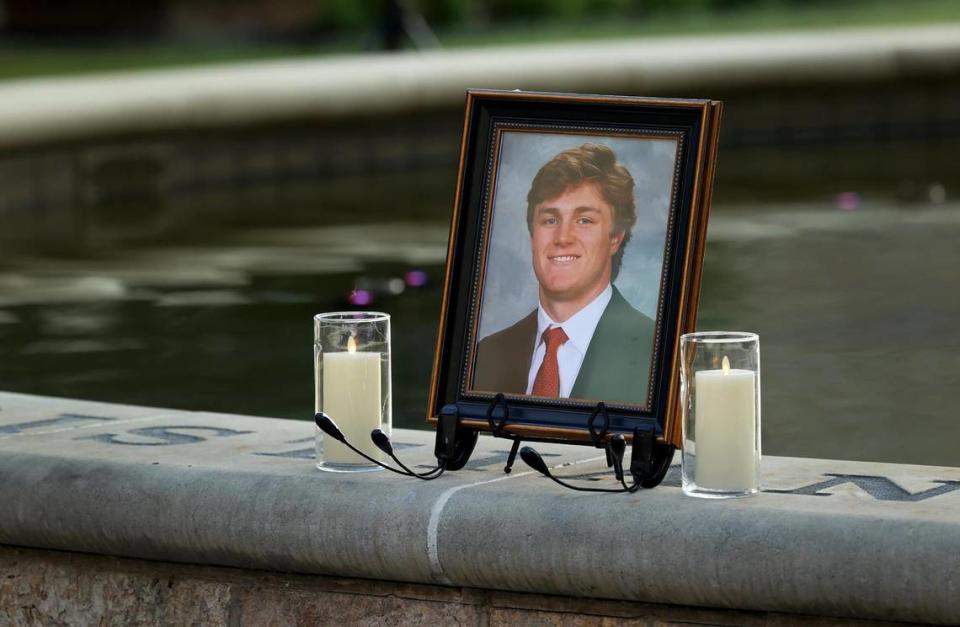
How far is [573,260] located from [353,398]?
42 centimetres

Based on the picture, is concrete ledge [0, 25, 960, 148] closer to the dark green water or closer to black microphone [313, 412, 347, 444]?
the dark green water

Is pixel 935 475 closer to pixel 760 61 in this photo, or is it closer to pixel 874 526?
pixel 874 526

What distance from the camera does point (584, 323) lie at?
3.15 m

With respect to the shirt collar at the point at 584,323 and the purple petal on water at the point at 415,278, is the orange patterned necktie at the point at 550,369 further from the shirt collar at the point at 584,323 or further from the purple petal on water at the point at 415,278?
the purple petal on water at the point at 415,278

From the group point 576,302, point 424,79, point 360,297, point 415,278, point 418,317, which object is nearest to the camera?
point 576,302

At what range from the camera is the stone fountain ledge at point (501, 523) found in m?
2.72

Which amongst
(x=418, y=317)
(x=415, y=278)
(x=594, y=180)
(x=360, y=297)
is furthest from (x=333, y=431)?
(x=415, y=278)

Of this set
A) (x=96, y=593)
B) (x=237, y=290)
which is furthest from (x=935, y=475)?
(x=237, y=290)

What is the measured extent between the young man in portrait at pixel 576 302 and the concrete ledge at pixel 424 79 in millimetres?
8166

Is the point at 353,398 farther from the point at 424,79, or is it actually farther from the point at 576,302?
the point at 424,79

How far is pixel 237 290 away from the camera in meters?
8.14

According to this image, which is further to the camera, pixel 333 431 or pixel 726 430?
pixel 333 431

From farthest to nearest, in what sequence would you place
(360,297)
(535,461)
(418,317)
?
(360,297), (418,317), (535,461)

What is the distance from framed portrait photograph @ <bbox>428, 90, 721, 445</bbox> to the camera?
3076 mm
